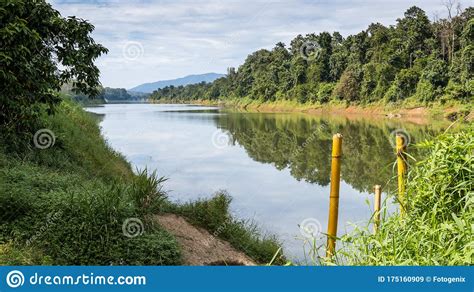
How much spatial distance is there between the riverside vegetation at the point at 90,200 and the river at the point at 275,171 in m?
0.51

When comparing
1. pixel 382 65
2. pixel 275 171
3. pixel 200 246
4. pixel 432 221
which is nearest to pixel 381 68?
pixel 382 65

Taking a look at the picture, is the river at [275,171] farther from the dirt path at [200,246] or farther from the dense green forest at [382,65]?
the dense green forest at [382,65]

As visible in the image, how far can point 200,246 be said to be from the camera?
21.6 ft

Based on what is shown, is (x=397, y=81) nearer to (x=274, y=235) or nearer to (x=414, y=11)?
(x=414, y=11)

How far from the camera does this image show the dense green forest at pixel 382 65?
117ft

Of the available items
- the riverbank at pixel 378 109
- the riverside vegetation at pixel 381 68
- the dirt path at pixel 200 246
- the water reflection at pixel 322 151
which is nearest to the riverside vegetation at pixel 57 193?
the dirt path at pixel 200 246

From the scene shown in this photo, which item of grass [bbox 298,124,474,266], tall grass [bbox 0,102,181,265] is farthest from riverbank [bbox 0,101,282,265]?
grass [bbox 298,124,474,266]

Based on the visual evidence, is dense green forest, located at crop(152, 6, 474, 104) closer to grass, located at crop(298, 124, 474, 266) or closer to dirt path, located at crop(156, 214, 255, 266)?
dirt path, located at crop(156, 214, 255, 266)

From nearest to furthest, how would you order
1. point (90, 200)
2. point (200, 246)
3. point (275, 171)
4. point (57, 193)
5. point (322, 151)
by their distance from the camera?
point (90, 200)
point (57, 193)
point (200, 246)
point (275, 171)
point (322, 151)

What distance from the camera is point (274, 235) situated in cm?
828

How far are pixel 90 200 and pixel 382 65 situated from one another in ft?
132

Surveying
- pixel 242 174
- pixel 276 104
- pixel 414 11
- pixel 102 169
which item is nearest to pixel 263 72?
pixel 276 104

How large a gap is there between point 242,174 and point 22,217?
32.4 ft

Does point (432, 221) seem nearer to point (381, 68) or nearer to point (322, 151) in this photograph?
point (322, 151)
